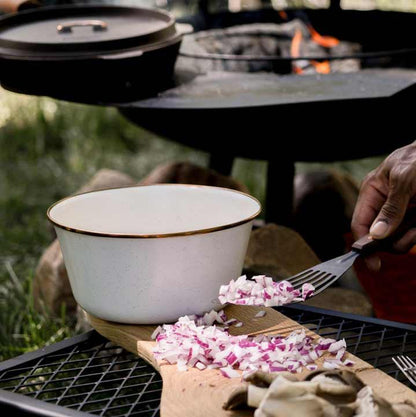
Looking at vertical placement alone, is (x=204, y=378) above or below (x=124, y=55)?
below

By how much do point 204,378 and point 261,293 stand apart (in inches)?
8.4

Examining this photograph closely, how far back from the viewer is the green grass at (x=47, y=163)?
10.5 feet

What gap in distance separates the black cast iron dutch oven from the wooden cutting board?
2.79 ft

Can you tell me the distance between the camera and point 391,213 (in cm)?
150

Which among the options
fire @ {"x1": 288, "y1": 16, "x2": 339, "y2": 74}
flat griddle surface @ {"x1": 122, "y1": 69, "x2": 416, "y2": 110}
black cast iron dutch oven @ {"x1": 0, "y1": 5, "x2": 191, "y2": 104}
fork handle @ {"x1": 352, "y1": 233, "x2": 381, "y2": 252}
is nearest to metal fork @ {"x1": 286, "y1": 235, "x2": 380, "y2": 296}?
fork handle @ {"x1": 352, "y1": 233, "x2": 381, "y2": 252}

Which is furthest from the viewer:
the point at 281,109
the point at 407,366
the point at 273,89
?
the point at 273,89

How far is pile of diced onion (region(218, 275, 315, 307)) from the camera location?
4.19ft

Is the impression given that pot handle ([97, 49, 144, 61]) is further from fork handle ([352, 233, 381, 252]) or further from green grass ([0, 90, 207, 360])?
green grass ([0, 90, 207, 360])

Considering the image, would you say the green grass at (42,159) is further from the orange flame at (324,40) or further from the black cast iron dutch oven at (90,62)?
the orange flame at (324,40)

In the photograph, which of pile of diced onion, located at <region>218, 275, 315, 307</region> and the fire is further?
the fire

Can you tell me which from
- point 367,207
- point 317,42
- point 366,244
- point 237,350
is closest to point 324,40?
point 317,42

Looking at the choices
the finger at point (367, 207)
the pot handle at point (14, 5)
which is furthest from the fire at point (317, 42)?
the finger at point (367, 207)

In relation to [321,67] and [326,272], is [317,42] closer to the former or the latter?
[321,67]

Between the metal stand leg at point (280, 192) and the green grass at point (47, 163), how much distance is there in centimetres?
89
